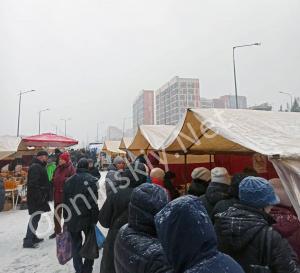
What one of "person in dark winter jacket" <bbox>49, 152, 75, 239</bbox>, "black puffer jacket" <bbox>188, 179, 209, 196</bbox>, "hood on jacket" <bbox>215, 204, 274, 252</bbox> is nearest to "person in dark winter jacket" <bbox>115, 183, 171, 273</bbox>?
"hood on jacket" <bbox>215, 204, 274, 252</bbox>

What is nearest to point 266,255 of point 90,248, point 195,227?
point 195,227

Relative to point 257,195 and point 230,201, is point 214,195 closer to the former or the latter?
point 230,201

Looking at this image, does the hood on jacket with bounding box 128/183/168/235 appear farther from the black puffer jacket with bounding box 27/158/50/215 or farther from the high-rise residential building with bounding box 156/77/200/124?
the high-rise residential building with bounding box 156/77/200/124

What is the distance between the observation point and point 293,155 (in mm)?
2746

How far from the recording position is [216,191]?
3.22 meters

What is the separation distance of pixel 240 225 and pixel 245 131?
1.83m

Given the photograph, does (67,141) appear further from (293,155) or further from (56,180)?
(293,155)

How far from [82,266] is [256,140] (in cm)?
295

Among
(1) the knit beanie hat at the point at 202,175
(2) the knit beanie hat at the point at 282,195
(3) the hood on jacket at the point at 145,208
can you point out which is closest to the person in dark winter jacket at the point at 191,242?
(3) the hood on jacket at the point at 145,208

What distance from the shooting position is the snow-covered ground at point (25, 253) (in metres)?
4.85

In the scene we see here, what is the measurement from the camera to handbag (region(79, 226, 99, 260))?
13.5 feet

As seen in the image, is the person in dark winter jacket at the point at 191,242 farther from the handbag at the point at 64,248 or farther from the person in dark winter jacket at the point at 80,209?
the handbag at the point at 64,248

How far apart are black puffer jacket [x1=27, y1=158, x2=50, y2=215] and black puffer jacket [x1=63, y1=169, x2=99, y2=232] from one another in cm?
186

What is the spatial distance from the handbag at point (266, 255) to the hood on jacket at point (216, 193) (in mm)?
1093
